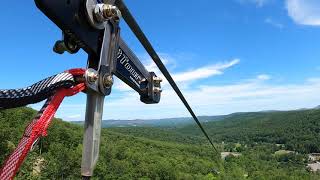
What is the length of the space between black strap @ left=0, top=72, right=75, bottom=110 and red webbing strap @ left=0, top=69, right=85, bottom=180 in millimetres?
47

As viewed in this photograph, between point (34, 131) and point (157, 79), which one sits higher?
point (157, 79)

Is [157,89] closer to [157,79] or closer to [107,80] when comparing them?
[157,79]

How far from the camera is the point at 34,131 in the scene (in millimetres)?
2053

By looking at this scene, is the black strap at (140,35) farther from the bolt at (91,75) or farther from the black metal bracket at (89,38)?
the bolt at (91,75)

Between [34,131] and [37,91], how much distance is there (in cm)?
33

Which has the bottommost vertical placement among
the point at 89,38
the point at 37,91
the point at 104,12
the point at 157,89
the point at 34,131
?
the point at 34,131

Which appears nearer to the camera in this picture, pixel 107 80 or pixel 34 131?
pixel 34 131

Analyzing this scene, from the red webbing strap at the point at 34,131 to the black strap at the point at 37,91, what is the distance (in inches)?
1.8

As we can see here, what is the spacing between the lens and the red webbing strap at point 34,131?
6.34ft

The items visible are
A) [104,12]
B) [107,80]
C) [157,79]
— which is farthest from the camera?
[157,79]

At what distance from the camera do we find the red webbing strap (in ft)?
6.34

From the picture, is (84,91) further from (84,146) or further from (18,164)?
(18,164)

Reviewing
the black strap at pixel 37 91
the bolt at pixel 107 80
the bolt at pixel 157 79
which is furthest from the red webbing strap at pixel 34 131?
the bolt at pixel 157 79

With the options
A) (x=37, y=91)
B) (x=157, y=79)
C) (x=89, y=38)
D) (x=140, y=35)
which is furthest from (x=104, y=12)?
(x=157, y=79)
